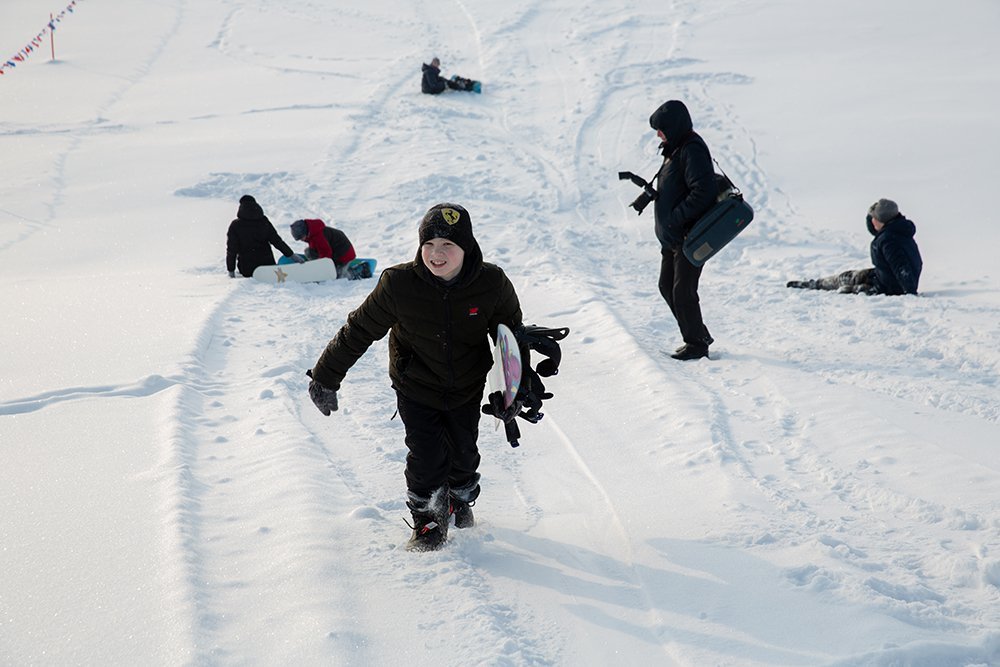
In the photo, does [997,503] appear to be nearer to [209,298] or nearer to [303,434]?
[303,434]

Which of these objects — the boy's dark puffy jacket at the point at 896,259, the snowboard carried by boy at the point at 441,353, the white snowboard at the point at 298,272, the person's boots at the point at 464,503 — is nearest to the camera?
the snowboard carried by boy at the point at 441,353

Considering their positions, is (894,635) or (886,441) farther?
(886,441)

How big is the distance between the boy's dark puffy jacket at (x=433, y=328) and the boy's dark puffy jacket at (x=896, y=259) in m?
5.71

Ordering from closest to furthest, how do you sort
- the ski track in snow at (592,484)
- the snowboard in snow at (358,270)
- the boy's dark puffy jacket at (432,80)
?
the ski track in snow at (592,484)
the snowboard in snow at (358,270)
the boy's dark puffy jacket at (432,80)

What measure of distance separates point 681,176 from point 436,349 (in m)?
3.25

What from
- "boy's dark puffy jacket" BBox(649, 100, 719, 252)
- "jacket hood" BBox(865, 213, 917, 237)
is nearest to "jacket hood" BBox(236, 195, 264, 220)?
"boy's dark puffy jacket" BBox(649, 100, 719, 252)

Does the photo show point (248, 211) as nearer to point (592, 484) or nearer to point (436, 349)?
point (592, 484)

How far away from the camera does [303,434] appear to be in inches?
214

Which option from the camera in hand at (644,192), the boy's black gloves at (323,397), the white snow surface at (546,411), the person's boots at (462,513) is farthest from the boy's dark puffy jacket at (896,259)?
the boy's black gloves at (323,397)

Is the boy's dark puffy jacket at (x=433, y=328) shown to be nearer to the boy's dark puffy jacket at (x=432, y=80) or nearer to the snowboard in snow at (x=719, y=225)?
the snowboard in snow at (x=719, y=225)

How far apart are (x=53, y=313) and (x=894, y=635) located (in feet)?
23.8

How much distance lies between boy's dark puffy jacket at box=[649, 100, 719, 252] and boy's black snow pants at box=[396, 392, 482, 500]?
2.96 meters

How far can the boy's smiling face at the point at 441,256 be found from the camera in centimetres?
360

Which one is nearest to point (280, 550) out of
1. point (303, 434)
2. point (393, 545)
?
point (393, 545)
